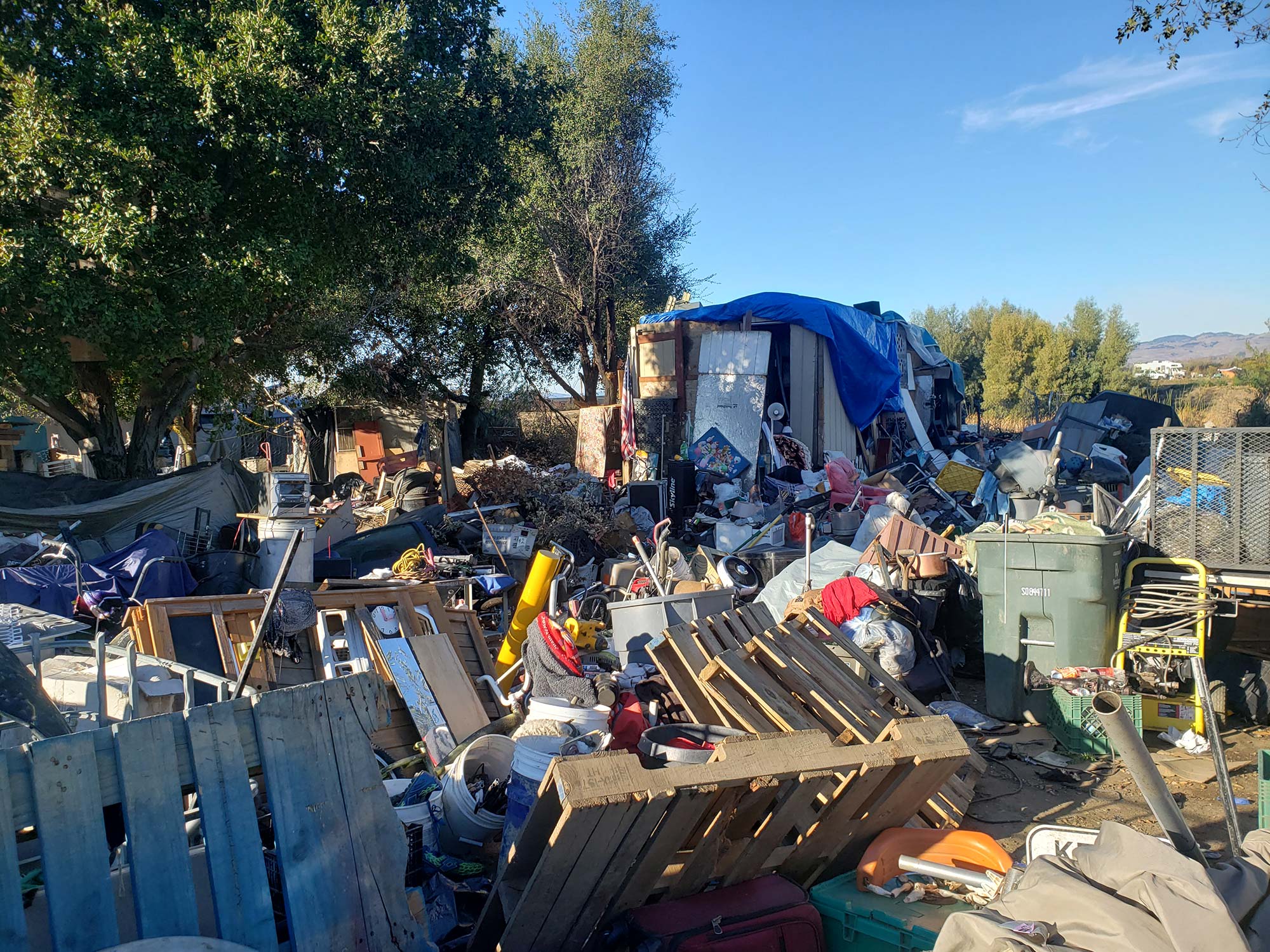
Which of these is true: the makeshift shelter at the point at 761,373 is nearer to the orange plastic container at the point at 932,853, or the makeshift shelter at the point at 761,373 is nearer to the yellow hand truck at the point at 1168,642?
the yellow hand truck at the point at 1168,642

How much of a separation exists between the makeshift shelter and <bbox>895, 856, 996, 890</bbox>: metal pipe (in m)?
11.3

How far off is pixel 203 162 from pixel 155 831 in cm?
871

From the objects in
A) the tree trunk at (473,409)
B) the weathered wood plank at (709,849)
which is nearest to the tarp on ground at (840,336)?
the tree trunk at (473,409)

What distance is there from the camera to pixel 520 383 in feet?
65.0

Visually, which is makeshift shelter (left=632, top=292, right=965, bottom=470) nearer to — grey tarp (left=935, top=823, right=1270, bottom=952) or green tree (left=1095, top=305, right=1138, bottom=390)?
grey tarp (left=935, top=823, right=1270, bottom=952)

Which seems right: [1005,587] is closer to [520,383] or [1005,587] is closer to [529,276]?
[529,276]

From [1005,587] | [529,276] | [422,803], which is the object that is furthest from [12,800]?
[529,276]

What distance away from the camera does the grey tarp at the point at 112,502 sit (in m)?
9.14

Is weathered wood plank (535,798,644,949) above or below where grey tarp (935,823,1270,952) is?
below

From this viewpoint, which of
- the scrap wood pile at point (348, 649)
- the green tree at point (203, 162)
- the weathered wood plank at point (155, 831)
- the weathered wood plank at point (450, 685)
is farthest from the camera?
the green tree at point (203, 162)

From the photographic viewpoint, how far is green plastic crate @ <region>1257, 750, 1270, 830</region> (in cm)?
362

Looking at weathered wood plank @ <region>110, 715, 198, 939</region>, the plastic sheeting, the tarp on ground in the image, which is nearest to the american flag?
the tarp on ground

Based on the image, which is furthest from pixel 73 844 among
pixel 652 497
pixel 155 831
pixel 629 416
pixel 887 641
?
pixel 629 416

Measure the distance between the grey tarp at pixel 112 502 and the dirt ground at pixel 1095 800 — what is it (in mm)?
8759
